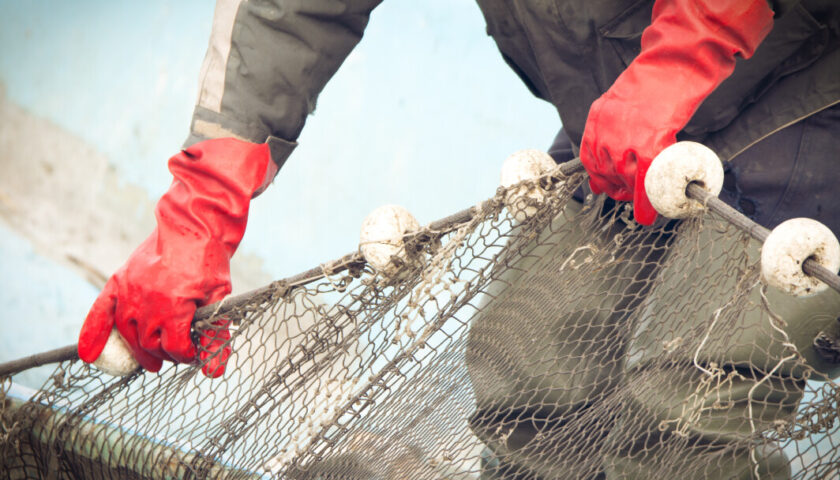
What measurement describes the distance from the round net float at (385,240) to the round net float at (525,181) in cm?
14

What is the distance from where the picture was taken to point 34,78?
9.61 ft

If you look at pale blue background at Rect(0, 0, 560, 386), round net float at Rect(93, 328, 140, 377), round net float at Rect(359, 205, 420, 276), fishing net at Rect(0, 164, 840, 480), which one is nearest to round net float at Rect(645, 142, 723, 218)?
fishing net at Rect(0, 164, 840, 480)

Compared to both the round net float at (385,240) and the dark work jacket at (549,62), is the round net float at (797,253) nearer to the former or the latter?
the dark work jacket at (549,62)

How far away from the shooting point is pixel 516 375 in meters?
1.21

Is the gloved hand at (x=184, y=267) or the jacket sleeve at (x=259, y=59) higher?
the jacket sleeve at (x=259, y=59)

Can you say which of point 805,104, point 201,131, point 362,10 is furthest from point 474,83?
point 805,104

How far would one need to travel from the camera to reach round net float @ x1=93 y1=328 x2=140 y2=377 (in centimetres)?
121

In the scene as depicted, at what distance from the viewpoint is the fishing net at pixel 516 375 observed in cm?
102

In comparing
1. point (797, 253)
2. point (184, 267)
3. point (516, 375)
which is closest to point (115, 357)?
point (184, 267)

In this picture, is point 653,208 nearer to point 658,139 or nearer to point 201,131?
point 658,139

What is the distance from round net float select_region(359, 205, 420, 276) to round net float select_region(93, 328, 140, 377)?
0.43 metres

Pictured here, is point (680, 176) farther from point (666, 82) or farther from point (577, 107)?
point (577, 107)

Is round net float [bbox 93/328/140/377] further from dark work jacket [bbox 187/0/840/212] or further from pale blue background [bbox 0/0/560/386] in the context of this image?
pale blue background [bbox 0/0/560/386]

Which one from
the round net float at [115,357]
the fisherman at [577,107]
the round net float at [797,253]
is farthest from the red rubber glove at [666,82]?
the round net float at [115,357]
